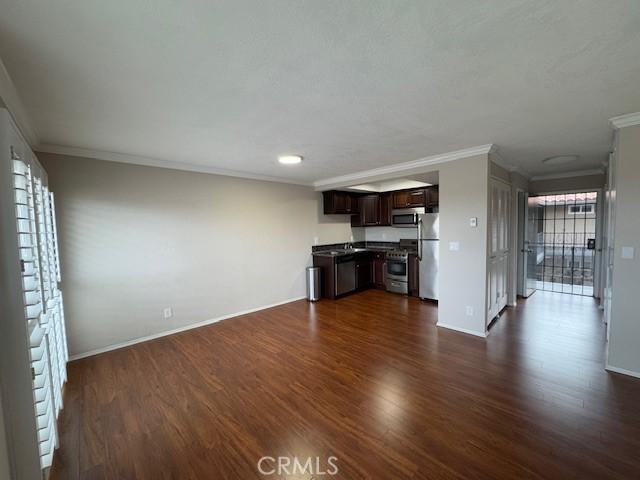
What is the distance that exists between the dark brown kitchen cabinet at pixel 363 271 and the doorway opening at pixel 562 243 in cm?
320

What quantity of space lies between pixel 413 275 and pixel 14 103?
588cm

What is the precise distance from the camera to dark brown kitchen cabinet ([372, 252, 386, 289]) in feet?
20.1

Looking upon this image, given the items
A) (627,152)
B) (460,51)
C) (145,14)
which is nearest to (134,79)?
(145,14)

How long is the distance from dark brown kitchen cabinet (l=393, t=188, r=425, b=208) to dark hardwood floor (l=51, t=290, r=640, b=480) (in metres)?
2.92

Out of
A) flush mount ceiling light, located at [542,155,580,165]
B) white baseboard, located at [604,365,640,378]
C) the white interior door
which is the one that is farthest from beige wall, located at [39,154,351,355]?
white baseboard, located at [604,365,640,378]

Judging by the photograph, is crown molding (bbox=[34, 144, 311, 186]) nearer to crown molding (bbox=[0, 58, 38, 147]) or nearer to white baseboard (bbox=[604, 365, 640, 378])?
crown molding (bbox=[0, 58, 38, 147])

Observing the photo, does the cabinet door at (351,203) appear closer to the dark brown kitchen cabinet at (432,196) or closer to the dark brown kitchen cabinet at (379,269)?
the dark brown kitchen cabinet at (379,269)

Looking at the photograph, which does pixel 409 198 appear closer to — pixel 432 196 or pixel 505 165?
pixel 432 196

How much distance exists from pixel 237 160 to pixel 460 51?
2989 millimetres

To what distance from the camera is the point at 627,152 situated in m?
2.51

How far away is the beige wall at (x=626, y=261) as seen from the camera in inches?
98.0

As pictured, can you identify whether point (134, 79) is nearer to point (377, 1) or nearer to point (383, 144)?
point (377, 1)

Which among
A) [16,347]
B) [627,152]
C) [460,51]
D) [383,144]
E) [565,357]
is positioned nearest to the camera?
[16,347]

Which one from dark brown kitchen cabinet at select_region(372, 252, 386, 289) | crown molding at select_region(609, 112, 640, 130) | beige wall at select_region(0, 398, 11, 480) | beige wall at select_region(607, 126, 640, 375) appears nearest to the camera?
beige wall at select_region(0, 398, 11, 480)
